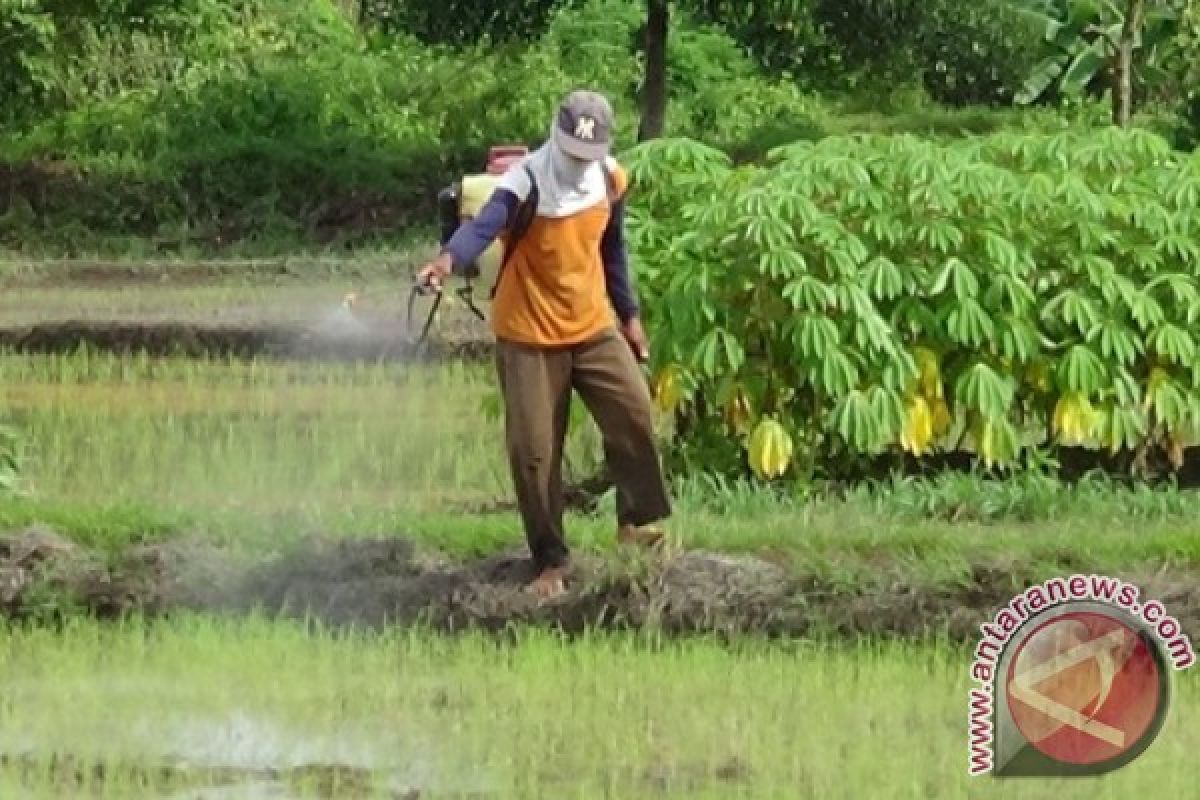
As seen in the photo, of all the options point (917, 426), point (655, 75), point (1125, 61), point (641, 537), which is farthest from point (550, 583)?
point (655, 75)

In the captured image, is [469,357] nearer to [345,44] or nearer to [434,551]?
[434,551]

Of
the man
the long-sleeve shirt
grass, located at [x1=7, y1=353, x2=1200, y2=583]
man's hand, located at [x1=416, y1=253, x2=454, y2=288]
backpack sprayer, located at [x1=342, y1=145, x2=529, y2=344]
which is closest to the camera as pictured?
man's hand, located at [x1=416, y1=253, x2=454, y2=288]

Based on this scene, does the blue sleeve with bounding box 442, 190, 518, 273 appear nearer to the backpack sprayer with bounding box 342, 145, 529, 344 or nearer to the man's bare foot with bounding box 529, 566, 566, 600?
the backpack sprayer with bounding box 342, 145, 529, 344

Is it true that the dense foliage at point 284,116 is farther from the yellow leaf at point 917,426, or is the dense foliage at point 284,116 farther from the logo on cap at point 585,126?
the logo on cap at point 585,126

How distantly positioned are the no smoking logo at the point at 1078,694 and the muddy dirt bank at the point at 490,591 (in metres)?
0.84

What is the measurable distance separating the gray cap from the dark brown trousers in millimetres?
525

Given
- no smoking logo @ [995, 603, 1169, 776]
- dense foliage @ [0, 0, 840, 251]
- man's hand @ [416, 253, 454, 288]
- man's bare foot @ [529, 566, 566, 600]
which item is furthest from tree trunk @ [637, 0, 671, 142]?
no smoking logo @ [995, 603, 1169, 776]

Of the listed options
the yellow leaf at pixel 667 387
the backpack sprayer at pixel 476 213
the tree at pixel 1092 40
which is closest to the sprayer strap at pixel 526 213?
the backpack sprayer at pixel 476 213

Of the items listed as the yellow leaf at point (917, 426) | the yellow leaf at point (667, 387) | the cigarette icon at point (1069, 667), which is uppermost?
the cigarette icon at point (1069, 667)

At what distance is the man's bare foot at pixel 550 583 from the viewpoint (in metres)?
6.28

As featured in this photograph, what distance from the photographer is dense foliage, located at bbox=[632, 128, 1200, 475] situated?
7.73 m

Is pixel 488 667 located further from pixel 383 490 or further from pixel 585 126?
pixel 383 490

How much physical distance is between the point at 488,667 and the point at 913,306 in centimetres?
260

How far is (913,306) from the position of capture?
7.86 m
